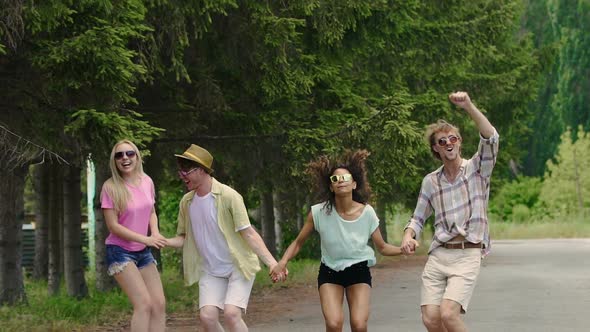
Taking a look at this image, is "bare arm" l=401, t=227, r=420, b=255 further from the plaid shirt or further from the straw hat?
the straw hat

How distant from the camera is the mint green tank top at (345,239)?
9227 millimetres

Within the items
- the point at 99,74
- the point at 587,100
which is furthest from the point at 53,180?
the point at 587,100

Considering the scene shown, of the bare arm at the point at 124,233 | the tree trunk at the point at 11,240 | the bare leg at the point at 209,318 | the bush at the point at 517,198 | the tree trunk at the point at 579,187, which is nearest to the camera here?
the bare leg at the point at 209,318

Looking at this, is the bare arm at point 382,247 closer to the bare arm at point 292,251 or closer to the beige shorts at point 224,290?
the bare arm at point 292,251

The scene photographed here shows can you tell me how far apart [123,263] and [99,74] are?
3037 millimetres

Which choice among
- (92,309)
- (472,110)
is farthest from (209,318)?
(92,309)

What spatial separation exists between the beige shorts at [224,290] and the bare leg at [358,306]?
28.5 inches

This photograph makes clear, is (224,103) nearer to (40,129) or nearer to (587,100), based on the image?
(40,129)

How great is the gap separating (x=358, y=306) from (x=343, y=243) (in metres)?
0.46

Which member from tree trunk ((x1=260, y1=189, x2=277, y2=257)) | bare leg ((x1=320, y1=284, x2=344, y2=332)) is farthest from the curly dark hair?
tree trunk ((x1=260, y1=189, x2=277, y2=257))

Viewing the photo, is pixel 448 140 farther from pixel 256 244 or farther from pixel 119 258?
pixel 119 258

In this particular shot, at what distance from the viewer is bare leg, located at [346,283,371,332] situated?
9016 mm

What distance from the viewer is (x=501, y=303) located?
16688mm

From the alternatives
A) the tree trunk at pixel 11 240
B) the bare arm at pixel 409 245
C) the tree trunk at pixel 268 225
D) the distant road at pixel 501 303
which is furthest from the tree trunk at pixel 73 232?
the bare arm at pixel 409 245
